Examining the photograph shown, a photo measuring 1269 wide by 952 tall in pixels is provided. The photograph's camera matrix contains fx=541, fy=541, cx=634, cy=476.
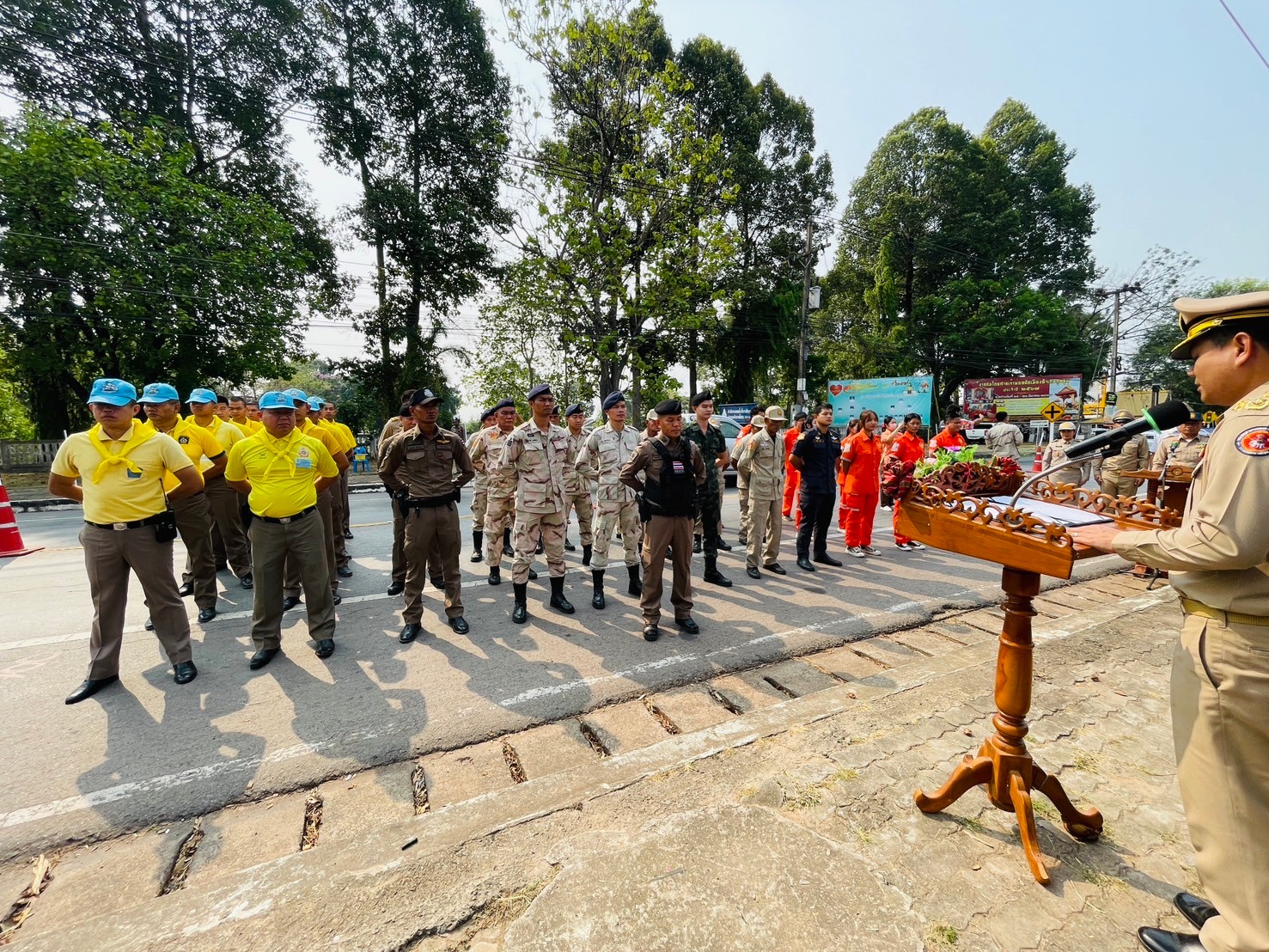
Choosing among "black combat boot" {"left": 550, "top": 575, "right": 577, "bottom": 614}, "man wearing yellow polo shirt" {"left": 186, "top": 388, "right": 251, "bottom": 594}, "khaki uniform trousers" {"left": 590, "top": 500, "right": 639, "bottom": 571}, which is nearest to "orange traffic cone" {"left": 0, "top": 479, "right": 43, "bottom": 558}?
"man wearing yellow polo shirt" {"left": 186, "top": 388, "right": 251, "bottom": 594}

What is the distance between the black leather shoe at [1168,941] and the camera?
162 centimetres

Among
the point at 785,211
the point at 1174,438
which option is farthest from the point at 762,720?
the point at 785,211

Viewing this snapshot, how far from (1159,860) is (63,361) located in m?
22.2

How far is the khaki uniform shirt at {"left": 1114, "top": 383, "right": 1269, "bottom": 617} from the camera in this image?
4.53 feet

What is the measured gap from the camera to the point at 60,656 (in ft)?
13.3

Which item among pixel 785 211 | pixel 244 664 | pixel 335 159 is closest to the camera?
pixel 244 664

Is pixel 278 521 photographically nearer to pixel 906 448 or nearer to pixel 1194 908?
pixel 1194 908

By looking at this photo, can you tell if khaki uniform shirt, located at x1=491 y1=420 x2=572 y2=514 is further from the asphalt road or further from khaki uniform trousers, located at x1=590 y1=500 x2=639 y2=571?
the asphalt road

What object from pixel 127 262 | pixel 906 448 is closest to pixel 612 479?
pixel 906 448

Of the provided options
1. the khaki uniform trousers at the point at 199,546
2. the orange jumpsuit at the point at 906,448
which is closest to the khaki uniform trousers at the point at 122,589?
the khaki uniform trousers at the point at 199,546

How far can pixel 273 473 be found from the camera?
4094 mm

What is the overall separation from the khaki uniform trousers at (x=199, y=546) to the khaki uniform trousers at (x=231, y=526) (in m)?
0.78

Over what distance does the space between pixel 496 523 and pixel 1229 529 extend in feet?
17.7

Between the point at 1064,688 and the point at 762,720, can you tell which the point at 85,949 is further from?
the point at 1064,688
